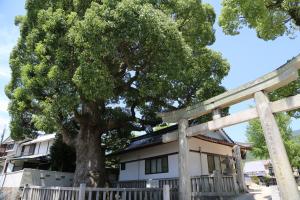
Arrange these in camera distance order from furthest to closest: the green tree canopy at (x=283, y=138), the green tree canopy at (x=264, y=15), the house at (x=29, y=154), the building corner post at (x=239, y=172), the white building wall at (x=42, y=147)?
the white building wall at (x=42, y=147) < the house at (x=29, y=154) < the green tree canopy at (x=283, y=138) < the building corner post at (x=239, y=172) < the green tree canopy at (x=264, y=15)

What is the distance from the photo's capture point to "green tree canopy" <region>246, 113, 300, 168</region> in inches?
901

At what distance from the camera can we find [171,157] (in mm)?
13547

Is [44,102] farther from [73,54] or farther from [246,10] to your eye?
[246,10]

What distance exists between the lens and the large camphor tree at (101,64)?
8984mm

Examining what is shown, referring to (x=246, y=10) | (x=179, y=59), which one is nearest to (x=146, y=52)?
(x=179, y=59)

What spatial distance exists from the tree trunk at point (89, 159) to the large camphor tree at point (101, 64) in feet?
0.17

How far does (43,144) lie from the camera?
97.8 ft

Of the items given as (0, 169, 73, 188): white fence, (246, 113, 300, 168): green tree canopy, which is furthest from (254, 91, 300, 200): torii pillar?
(246, 113, 300, 168): green tree canopy

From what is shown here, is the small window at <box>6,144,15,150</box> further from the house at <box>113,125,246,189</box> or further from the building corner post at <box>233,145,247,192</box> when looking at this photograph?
the building corner post at <box>233,145,247,192</box>

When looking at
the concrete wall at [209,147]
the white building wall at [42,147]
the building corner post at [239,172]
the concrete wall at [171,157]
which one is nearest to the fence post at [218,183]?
the concrete wall at [171,157]

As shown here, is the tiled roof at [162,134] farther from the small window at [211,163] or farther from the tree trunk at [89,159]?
the tree trunk at [89,159]

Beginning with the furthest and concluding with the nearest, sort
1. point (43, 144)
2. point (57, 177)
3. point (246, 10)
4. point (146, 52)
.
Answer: point (43, 144) < point (57, 177) < point (146, 52) < point (246, 10)

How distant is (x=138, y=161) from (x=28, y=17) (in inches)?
416

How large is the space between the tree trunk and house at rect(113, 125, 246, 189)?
2.98 m
